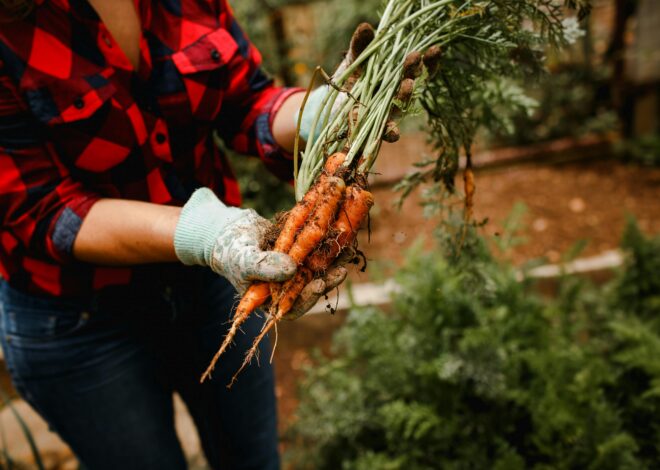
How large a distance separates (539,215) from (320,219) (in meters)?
3.08

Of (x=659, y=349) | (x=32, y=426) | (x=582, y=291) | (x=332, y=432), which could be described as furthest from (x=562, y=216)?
(x=32, y=426)

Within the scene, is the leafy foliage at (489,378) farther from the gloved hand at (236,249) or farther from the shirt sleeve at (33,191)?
the shirt sleeve at (33,191)

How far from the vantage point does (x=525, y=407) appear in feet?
6.90

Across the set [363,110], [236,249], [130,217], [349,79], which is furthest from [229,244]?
[349,79]

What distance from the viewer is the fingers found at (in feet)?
3.38

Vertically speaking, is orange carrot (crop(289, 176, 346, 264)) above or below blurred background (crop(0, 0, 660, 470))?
above

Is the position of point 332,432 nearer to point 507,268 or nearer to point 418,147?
point 507,268

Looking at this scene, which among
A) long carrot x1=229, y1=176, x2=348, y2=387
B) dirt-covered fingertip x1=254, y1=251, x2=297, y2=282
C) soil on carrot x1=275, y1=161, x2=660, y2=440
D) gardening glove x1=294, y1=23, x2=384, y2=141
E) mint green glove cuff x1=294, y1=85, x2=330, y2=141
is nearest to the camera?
dirt-covered fingertip x1=254, y1=251, x2=297, y2=282

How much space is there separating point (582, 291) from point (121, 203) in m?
2.35

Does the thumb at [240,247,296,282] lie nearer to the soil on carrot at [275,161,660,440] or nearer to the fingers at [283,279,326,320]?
the fingers at [283,279,326,320]

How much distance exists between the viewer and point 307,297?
1.04 m

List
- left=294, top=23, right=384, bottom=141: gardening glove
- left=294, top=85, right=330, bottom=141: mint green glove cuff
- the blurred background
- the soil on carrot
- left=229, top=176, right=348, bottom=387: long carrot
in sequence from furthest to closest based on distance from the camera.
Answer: the soil on carrot < the blurred background < left=294, top=85, right=330, bottom=141: mint green glove cuff < left=294, top=23, right=384, bottom=141: gardening glove < left=229, top=176, right=348, bottom=387: long carrot

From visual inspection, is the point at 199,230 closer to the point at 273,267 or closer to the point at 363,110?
the point at 273,267

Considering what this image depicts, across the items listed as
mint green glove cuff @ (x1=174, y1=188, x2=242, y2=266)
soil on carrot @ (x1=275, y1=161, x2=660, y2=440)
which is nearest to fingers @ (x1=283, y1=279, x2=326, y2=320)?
mint green glove cuff @ (x1=174, y1=188, x2=242, y2=266)
